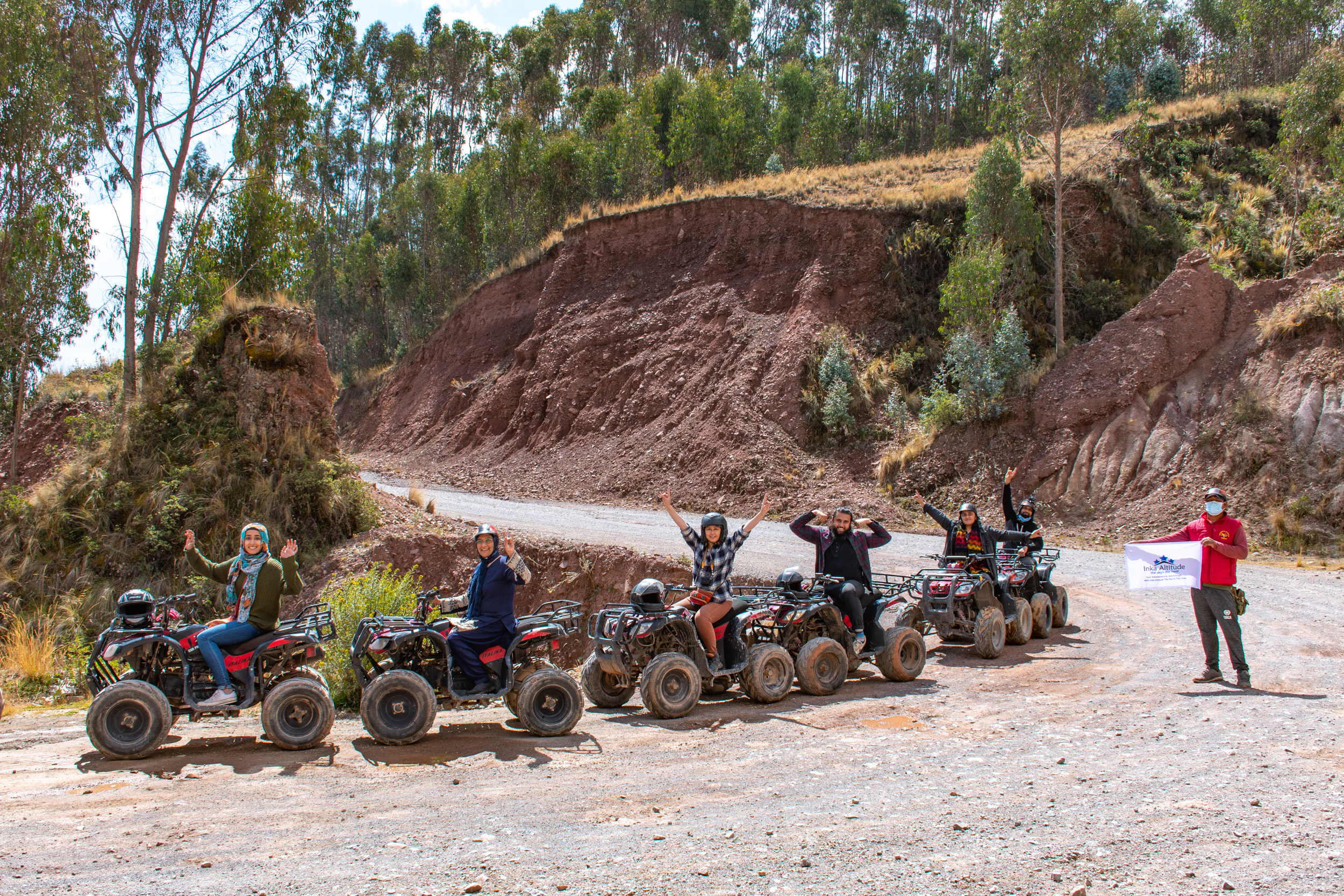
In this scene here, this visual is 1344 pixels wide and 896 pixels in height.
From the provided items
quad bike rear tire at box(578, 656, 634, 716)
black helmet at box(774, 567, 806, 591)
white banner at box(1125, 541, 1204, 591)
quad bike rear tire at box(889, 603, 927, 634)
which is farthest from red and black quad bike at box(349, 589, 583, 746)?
white banner at box(1125, 541, 1204, 591)

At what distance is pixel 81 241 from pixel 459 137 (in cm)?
5472

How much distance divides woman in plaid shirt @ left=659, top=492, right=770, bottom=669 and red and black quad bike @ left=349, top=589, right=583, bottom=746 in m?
1.42

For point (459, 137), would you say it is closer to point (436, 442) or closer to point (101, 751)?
point (436, 442)

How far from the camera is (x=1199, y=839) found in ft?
15.8

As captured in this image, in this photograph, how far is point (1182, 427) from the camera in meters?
22.7

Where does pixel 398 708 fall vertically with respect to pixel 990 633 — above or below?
above

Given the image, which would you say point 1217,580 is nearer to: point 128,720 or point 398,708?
point 398,708

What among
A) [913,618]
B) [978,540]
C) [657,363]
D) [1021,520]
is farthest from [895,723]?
[657,363]

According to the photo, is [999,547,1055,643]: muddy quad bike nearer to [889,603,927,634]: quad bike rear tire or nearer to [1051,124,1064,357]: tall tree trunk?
[889,603,927,634]: quad bike rear tire

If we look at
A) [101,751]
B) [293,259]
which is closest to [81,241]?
[293,259]

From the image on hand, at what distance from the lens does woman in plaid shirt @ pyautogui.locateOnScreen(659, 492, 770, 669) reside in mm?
8688

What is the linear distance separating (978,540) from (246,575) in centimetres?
871

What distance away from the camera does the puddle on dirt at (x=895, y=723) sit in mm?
7828

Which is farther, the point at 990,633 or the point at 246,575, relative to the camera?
the point at 990,633
